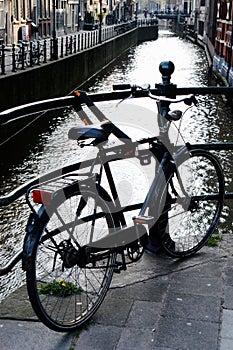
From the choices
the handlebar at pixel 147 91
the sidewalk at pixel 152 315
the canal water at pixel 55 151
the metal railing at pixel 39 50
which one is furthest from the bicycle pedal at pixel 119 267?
the metal railing at pixel 39 50

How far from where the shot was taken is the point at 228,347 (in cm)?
255

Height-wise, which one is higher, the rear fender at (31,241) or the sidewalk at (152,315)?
the rear fender at (31,241)

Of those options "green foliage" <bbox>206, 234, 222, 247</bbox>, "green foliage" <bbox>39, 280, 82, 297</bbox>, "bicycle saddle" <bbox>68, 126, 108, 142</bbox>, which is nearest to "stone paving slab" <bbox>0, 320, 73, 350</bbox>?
"green foliage" <bbox>39, 280, 82, 297</bbox>

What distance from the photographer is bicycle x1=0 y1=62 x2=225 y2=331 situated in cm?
257

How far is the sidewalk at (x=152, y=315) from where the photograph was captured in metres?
2.59

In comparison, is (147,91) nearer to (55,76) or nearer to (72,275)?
(72,275)

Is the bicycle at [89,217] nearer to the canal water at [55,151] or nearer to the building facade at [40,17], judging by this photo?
the canal water at [55,151]

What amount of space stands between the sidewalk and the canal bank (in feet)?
39.7

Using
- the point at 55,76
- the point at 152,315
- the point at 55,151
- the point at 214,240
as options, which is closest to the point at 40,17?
the point at 55,76

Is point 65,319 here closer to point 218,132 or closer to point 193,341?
point 193,341

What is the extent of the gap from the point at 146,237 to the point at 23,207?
6410 millimetres

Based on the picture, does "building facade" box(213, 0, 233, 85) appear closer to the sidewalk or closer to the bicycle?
the bicycle

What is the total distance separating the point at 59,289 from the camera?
2967mm

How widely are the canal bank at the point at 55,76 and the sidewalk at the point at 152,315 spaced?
12.1 meters
